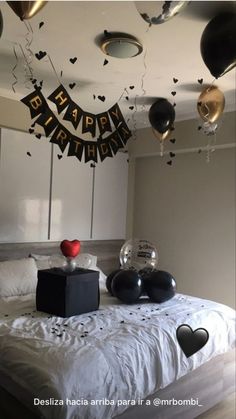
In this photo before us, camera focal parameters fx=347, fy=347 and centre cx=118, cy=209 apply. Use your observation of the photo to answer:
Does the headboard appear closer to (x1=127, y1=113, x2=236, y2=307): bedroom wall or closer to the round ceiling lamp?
(x1=127, y1=113, x2=236, y2=307): bedroom wall

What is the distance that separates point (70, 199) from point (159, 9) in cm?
251

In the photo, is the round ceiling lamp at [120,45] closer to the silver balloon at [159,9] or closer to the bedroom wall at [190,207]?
the silver balloon at [159,9]

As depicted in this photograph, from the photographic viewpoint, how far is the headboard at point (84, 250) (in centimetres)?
327

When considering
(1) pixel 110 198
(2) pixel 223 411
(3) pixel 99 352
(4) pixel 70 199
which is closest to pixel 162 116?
(4) pixel 70 199

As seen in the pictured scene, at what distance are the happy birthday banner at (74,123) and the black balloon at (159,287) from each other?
0.97 metres

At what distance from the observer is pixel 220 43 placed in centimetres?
176

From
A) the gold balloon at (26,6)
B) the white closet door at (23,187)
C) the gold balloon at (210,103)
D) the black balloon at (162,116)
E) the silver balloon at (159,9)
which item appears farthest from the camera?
the white closet door at (23,187)

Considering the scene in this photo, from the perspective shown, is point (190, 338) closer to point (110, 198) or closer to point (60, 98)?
point (60, 98)

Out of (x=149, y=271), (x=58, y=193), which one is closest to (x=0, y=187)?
(x=58, y=193)

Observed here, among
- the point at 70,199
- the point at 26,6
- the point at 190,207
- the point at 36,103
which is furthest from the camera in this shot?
the point at 190,207

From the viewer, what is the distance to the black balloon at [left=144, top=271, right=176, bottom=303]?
2.55m

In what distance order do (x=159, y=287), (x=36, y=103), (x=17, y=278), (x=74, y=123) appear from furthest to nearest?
(x=17, y=278), (x=159, y=287), (x=74, y=123), (x=36, y=103)

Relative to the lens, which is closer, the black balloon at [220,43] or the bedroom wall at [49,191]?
the black balloon at [220,43]

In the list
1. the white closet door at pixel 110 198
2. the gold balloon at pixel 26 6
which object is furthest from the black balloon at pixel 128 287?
the gold balloon at pixel 26 6
